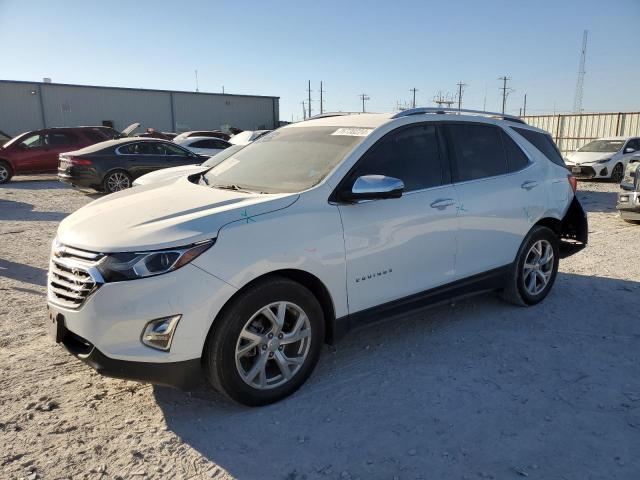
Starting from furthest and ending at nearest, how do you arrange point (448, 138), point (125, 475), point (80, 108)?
point (80, 108), point (448, 138), point (125, 475)

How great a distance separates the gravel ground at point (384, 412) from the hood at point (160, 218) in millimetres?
1075

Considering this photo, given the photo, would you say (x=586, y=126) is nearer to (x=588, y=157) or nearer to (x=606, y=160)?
(x=588, y=157)

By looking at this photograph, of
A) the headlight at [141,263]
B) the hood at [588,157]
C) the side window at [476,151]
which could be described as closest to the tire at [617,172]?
the hood at [588,157]

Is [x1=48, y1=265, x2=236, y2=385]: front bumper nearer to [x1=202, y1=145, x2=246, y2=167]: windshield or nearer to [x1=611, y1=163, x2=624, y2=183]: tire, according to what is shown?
[x1=202, y1=145, x2=246, y2=167]: windshield

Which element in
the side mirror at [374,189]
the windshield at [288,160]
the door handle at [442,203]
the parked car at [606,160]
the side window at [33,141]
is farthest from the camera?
the parked car at [606,160]

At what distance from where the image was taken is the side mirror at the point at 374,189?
330 centimetres

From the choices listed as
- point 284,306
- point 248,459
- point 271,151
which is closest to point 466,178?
point 271,151

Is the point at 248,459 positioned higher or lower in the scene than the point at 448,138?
lower

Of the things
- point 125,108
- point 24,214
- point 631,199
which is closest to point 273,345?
point 631,199

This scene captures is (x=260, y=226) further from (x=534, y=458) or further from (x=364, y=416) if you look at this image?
(x=534, y=458)

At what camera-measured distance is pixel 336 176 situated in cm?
342

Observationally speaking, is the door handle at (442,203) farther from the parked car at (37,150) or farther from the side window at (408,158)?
the parked car at (37,150)

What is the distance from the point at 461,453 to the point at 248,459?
114cm

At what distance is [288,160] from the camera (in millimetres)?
3885
